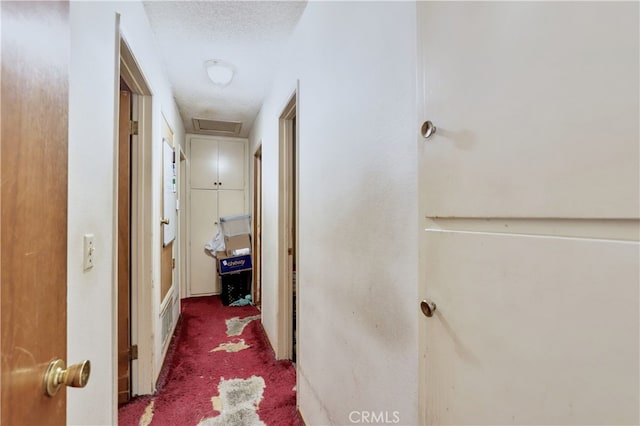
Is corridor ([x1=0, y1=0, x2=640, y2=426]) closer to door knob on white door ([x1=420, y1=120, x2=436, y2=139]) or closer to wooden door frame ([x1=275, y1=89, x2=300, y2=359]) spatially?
door knob on white door ([x1=420, y1=120, x2=436, y2=139])

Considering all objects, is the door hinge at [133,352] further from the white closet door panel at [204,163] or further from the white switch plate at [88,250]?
the white closet door panel at [204,163]

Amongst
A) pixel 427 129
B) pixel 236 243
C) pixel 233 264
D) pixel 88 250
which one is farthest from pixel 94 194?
pixel 236 243

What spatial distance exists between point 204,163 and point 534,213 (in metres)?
4.38

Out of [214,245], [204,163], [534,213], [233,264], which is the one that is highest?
[204,163]

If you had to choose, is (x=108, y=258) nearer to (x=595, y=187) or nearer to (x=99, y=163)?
(x=99, y=163)

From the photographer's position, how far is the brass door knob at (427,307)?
70cm

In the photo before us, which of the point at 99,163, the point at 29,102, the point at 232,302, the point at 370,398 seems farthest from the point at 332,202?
the point at 232,302

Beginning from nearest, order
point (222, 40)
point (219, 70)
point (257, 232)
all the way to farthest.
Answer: point (222, 40) < point (219, 70) < point (257, 232)

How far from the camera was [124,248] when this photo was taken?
6.48 feet

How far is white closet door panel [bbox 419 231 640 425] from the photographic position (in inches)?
15.1

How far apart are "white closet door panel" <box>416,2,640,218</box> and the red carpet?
1793 mm

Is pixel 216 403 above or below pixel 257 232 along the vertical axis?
below

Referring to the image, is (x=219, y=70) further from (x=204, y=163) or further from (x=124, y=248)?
(x=204, y=163)

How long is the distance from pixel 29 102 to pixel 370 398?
1.17m
